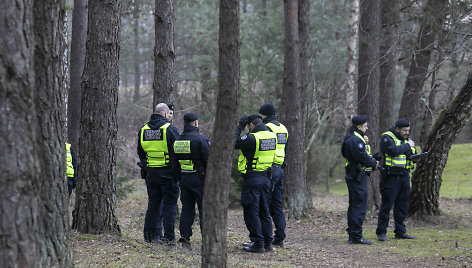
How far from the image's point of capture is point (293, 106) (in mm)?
15562

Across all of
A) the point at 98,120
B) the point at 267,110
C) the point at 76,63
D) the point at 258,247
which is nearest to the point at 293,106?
the point at 76,63

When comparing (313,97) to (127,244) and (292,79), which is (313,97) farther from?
(127,244)

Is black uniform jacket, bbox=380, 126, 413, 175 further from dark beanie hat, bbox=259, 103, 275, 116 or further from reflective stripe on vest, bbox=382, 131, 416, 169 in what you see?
dark beanie hat, bbox=259, 103, 275, 116

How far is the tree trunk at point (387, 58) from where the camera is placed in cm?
1698

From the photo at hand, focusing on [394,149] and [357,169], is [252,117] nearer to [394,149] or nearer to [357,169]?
[357,169]

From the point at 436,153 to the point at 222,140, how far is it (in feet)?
29.2

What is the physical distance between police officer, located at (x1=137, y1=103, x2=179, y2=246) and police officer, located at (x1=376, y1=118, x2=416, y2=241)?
14.8ft

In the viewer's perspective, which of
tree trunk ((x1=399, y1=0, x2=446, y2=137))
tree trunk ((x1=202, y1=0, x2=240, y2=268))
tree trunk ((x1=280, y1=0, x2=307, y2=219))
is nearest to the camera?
tree trunk ((x1=202, y1=0, x2=240, y2=268))

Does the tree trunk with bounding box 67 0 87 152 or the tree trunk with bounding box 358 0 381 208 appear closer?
the tree trunk with bounding box 67 0 87 152

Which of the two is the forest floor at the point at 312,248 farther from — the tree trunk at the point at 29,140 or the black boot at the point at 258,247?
the tree trunk at the point at 29,140

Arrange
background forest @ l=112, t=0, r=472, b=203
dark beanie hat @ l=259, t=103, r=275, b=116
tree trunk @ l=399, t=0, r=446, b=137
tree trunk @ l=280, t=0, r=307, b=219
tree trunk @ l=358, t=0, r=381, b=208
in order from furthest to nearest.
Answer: background forest @ l=112, t=0, r=472, b=203
tree trunk @ l=358, t=0, r=381, b=208
tree trunk @ l=280, t=0, r=307, b=219
tree trunk @ l=399, t=0, r=446, b=137
dark beanie hat @ l=259, t=103, r=275, b=116

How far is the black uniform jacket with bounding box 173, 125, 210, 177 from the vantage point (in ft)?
29.8

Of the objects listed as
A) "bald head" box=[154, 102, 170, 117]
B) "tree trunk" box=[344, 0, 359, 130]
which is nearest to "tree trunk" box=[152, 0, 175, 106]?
"bald head" box=[154, 102, 170, 117]

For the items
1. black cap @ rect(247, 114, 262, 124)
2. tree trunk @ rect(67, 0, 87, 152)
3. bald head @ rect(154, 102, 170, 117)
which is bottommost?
black cap @ rect(247, 114, 262, 124)
